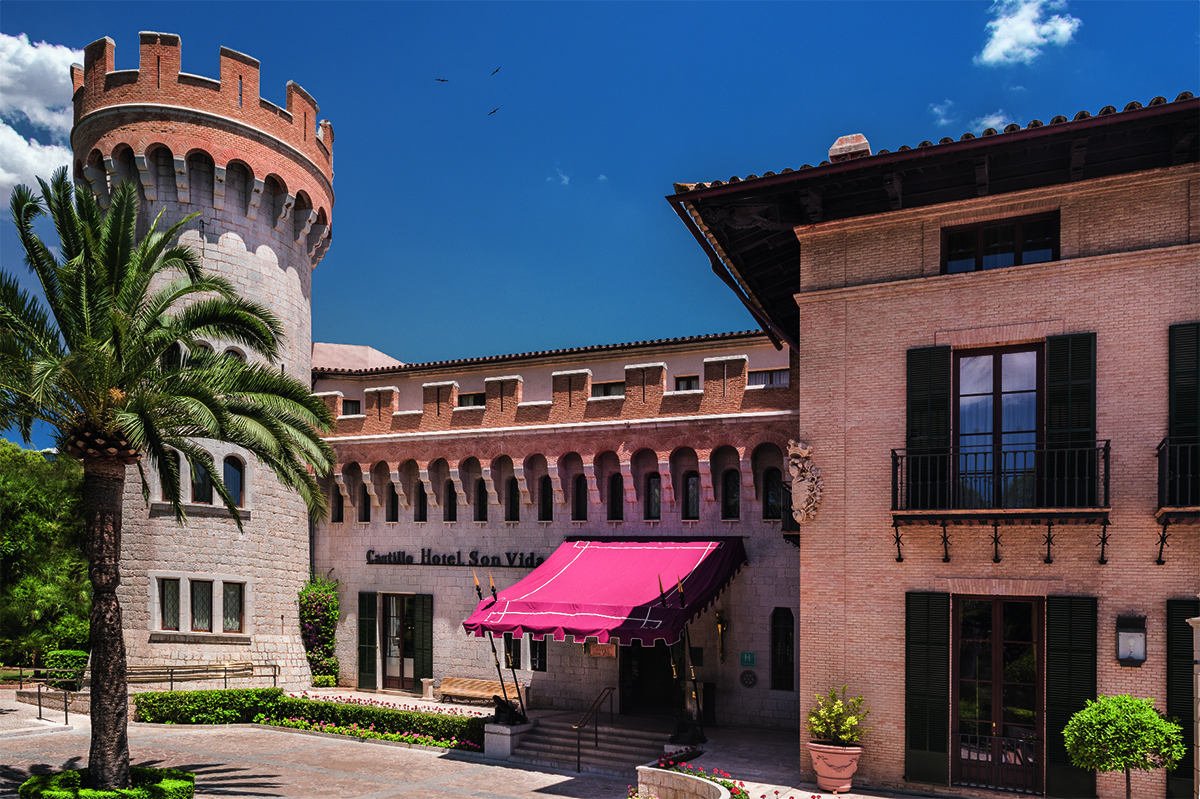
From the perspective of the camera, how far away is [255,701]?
2533 centimetres

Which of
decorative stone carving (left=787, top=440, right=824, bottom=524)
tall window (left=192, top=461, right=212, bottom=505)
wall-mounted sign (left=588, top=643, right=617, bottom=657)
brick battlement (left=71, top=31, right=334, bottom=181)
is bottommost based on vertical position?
wall-mounted sign (left=588, top=643, right=617, bottom=657)

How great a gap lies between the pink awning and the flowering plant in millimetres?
3508

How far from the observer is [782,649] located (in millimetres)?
23109

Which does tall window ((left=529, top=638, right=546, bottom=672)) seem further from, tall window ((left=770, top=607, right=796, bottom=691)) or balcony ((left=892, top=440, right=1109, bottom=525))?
balcony ((left=892, top=440, right=1109, bottom=525))

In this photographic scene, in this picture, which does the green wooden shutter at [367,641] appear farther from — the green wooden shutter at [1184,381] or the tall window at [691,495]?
the green wooden shutter at [1184,381]

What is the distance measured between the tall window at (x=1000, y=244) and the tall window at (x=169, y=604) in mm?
22226

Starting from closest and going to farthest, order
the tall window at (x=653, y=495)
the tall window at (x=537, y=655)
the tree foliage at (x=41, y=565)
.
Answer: the tall window at (x=653, y=495)
the tall window at (x=537, y=655)
the tree foliage at (x=41, y=565)

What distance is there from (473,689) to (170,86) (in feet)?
64.9

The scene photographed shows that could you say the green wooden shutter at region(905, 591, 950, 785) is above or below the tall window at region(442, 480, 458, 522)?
below

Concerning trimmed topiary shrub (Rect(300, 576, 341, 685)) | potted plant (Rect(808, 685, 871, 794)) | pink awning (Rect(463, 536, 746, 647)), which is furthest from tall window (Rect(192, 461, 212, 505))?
potted plant (Rect(808, 685, 871, 794))

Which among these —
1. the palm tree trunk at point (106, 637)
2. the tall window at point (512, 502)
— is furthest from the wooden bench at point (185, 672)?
the palm tree trunk at point (106, 637)

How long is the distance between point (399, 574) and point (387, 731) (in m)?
5.75

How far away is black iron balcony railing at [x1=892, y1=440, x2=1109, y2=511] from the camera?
1469 cm

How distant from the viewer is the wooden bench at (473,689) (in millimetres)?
25781
